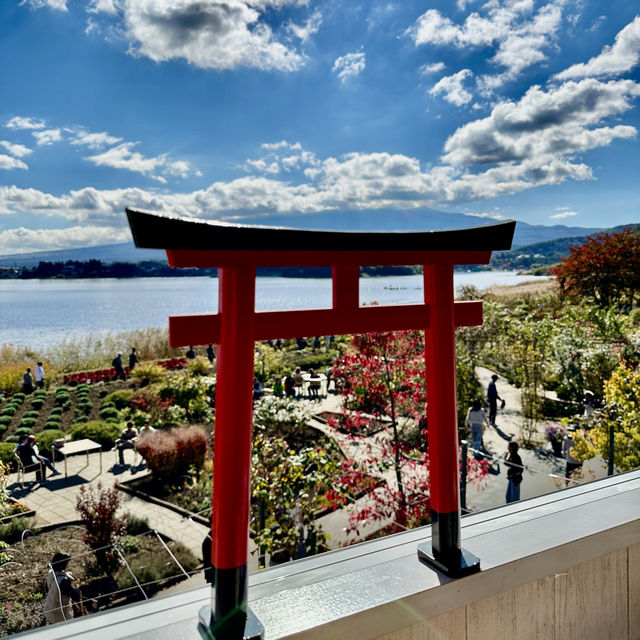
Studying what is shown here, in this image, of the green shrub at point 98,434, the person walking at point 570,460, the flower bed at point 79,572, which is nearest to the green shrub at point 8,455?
the green shrub at point 98,434

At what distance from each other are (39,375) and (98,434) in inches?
102

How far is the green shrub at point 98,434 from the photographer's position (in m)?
5.57

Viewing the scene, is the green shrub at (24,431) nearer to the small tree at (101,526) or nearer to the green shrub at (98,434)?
the green shrub at (98,434)

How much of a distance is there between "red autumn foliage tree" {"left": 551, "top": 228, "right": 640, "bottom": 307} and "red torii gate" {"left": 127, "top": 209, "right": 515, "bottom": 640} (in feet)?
32.8

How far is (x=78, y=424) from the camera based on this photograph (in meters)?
6.03

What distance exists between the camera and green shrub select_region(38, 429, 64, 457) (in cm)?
510

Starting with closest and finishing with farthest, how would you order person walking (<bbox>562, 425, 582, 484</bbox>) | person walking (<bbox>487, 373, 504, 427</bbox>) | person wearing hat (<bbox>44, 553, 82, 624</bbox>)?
1. person wearing hat (<bbox>44, 553, 82, 624</bbox>)
2. person walking (<bbox>562, 425, 582, 484</bbox>)
3. person walking (<bbox>487, 373, 504, 427</bbox>)

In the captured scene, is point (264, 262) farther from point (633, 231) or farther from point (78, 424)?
point (633, 231)

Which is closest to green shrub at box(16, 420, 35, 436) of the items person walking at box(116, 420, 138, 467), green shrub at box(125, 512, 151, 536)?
person walking at box(116, 420, 138, 467)

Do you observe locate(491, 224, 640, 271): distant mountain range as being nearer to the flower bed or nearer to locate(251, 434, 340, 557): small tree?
locate(251, 434, 340, 557): small tree

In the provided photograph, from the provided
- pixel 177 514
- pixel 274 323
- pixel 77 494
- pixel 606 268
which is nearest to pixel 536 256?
pixel 606 268

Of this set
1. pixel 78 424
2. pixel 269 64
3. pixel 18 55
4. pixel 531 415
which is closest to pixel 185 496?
pixel 78 424

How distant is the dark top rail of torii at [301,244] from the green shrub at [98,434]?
5603 mm

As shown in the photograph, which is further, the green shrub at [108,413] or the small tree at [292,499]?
the green shrub at [108,413]
